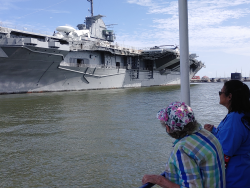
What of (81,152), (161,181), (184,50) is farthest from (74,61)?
(161,181)

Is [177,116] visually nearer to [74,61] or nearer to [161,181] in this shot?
[161,181]

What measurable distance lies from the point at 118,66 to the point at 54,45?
37.1 ft

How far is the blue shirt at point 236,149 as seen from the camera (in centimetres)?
186

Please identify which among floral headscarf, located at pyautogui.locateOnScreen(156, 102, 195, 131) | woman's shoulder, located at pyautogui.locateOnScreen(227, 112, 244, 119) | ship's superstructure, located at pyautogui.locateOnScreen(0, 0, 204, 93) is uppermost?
ship's superstructure, located at pyautogui.locateOnScreen(0, 0, 204, 93)

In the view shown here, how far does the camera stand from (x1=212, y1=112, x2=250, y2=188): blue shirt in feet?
6.10

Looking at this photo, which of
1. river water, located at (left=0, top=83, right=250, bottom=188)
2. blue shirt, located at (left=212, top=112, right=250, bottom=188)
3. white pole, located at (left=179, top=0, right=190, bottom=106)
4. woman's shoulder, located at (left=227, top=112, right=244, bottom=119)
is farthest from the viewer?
river water, located at (left=0, top=83, right=250, bottom=188)

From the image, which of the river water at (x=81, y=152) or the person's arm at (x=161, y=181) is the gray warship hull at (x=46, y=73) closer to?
the river water at (x=81, y=152)

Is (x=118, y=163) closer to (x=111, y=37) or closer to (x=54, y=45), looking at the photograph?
(x=54, y=45)

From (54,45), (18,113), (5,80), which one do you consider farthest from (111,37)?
(18,113)

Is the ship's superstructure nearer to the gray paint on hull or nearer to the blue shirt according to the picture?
the gray paint on hull

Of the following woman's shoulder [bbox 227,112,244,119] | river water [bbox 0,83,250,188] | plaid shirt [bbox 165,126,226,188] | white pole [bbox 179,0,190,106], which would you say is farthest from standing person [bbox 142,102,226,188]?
river water [bbox 0,83,250,188]

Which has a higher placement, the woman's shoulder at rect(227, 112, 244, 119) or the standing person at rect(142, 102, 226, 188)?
the woman's shoulder at rect(227, 112, 244, 119)

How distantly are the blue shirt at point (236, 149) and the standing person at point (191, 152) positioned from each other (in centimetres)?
32

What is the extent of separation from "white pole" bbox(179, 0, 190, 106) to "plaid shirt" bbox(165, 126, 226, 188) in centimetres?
113
